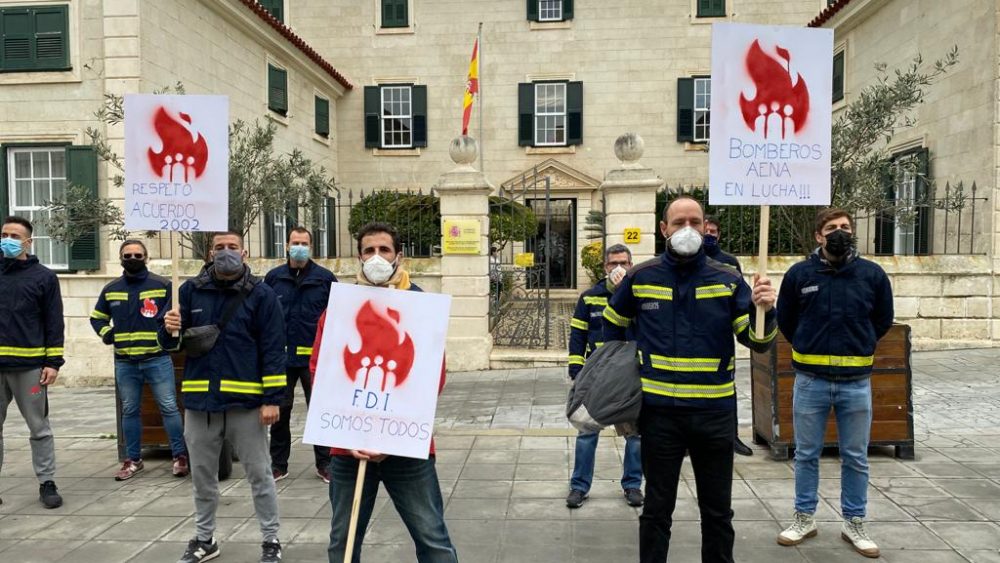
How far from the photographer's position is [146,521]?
4.96 meters

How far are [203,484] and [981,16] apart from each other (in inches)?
521

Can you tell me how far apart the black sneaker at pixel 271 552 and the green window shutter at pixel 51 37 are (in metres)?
10.2

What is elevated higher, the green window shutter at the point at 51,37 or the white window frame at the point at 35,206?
the green window shutter at the point at 51,37

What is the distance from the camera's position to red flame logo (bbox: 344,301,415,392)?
10.7 ft

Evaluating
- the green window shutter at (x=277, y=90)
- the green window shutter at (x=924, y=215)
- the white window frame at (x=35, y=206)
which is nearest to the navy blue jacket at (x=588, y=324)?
the white window frame at (x=35, y=206)

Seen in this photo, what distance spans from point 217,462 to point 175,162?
82.3 inches

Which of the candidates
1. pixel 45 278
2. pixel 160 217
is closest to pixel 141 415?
pixel 45 278

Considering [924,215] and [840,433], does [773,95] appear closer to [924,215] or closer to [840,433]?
[840,433]

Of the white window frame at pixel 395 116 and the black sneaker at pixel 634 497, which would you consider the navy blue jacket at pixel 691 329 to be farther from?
the white window frame at pixel 395 116

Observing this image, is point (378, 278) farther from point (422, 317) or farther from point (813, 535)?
point (813, 535)

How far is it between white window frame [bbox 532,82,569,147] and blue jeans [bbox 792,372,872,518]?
Result: 17782mm

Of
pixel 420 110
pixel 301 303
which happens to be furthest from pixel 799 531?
pixel 420 110

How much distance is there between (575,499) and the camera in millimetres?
5047

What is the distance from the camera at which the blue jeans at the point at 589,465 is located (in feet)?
16.9
